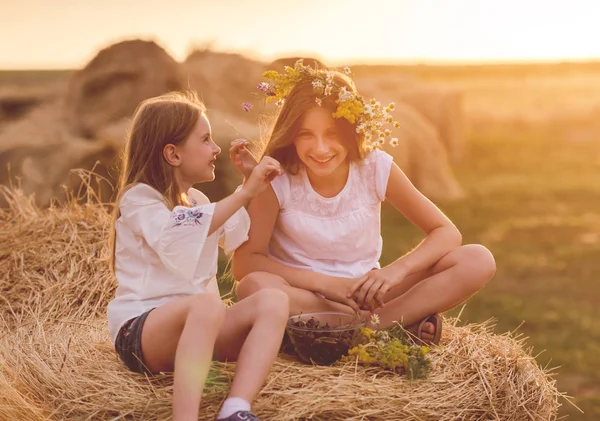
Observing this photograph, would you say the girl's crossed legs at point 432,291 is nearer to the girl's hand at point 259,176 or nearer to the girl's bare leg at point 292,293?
the girl's bare leg at point 292,293

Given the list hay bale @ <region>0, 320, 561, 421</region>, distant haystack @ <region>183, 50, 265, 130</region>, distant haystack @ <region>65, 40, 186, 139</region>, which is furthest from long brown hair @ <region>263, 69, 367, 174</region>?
distant haystack @ <region>65, 40, 186, 139</region>

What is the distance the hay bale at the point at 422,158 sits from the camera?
1088cm

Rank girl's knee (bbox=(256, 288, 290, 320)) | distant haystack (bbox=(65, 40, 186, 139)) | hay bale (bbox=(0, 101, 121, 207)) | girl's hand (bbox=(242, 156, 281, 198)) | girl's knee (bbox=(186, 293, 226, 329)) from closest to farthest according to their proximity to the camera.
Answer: girl's knee (bbox=(186, 293, 226, 329)), girl's knee (bbox=(256, 288, 290, 320)), girl's hand (bbox=(242, 156, 281, 198)), hay bale (bbox=(0, 101, 121, 207)), distant haystack (bbox=(65, 40, 186, 139))

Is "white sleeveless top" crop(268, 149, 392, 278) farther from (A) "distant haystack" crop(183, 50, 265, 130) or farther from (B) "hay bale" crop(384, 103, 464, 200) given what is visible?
A: (B) "hay bale" crop(384, 103, 464, 200)

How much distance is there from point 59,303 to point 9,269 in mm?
607

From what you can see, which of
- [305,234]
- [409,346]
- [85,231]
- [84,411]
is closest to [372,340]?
[409,346]

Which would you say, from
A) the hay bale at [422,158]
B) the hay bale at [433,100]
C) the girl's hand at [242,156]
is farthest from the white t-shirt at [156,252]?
the hay bale at [433,100]

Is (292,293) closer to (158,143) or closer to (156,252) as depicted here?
(156,252)

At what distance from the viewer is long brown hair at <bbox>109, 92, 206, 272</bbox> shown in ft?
11.8

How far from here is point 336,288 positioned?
159 inches

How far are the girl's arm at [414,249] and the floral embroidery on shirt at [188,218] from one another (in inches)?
35.6

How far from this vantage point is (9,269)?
542 cm

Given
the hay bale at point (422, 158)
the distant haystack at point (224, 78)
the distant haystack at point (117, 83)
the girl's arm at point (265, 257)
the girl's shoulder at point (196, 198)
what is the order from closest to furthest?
the girl's shoulder at point (196, 198) < the girl's arm at point (265, 257) < the distant haystack at point (117, 83) < the distant haystack at point (224, 78) < the hay bale at point (422, 158)

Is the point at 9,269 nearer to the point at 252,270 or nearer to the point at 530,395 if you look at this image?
the point at 252,270
